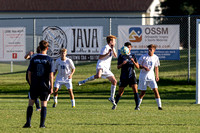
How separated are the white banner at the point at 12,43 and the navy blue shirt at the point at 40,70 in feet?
37.9

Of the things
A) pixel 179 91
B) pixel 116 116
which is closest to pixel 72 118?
pixel 116 116

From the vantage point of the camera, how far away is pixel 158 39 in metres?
21.2

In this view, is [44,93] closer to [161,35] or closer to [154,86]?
[154,86]

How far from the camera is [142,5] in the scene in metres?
51.3

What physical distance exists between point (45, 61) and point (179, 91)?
11.6 meters

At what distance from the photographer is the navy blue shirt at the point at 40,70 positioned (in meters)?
10.3

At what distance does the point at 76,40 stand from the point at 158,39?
10.9 ft

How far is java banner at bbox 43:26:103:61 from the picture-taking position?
21.4 m

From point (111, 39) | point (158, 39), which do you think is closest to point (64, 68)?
point (111, 39)

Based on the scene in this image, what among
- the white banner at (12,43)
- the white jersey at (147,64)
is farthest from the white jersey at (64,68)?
the white banner at (12,43)

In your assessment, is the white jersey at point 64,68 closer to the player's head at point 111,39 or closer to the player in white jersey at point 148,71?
the player's head at point 111,39

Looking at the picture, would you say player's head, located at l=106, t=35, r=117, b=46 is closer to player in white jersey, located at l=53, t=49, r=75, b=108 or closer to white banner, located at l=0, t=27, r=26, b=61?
player in white jersey, located at l=53, t=49, r=75, b=108

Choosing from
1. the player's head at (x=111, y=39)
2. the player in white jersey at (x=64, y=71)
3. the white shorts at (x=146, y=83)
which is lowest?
the white shorts at (x=146, y=83)

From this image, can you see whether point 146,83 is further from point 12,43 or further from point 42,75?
point 12,43
